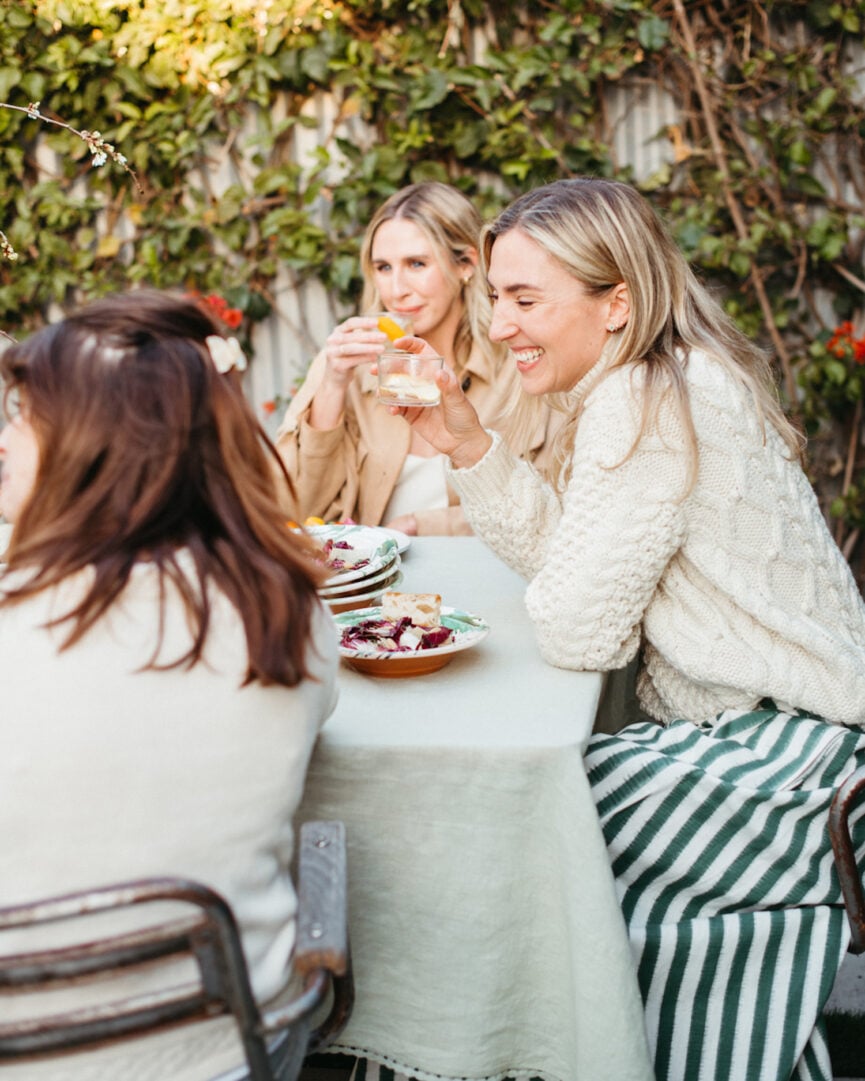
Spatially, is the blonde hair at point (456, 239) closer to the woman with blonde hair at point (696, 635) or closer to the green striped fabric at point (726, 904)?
the woman with blonde hair at point (696, 635)

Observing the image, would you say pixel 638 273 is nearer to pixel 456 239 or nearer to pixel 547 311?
pixel 547 311

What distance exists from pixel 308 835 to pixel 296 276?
3.18m

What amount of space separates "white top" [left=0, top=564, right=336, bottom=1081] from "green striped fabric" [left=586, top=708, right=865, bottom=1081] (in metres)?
0.64

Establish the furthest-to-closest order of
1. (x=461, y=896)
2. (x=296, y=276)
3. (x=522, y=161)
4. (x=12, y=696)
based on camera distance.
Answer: (x=296, y=276)
(x=522, y=161)
(x=461, y=896)
(x=12, y=696)

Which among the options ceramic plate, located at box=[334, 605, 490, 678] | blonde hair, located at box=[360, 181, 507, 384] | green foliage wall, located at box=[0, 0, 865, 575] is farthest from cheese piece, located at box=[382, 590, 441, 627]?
green foliage wall, located at box=[0, 0, 865, 575]

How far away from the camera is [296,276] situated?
420 centimetres

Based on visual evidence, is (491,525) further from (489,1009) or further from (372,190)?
(372,190)

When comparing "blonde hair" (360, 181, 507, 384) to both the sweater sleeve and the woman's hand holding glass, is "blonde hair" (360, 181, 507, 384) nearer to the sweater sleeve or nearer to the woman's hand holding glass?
the woman's hand holding glass

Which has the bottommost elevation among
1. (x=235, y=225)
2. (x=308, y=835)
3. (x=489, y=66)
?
(x=308, y=835)

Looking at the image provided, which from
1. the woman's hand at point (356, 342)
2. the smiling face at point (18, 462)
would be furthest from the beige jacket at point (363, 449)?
the smiling face at point (18, 462)

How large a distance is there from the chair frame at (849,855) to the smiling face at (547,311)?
0.79 meters

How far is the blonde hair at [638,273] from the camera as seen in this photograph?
1.87 metres

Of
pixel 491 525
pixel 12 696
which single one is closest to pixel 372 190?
pixel 491 525

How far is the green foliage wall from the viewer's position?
3.90 m
